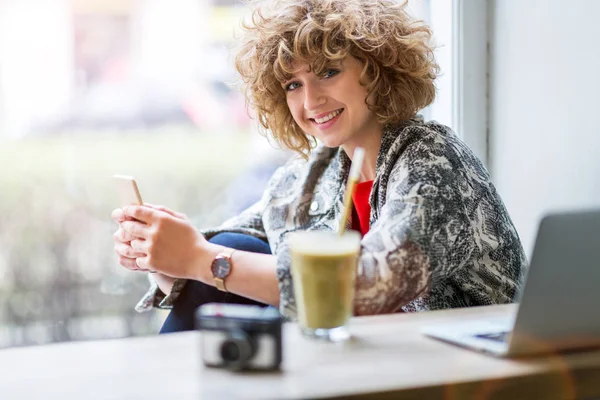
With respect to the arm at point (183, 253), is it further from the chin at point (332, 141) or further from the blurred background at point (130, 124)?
the blurred background at point (130, 124)

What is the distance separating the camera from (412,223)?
4.15ft

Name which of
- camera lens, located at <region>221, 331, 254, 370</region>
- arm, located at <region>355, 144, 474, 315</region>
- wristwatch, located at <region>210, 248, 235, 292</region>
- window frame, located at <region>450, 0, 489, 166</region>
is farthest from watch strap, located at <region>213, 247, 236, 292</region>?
window frame, located at <region>450, 0, 489, 166</region>

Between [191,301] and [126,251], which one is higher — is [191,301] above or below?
below

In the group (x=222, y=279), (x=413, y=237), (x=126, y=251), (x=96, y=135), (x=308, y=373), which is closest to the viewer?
(x=308, y=373)

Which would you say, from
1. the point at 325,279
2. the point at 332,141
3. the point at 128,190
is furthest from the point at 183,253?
the point at 325,279

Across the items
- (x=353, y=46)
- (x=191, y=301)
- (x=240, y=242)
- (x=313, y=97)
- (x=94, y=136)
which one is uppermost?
(x=353, y=46)

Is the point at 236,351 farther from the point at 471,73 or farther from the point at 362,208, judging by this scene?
the point at 471,73

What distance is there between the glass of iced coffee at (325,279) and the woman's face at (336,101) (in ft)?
2.03

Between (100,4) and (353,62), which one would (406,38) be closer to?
(353,62)

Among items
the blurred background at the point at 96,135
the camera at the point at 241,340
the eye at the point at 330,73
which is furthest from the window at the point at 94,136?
the camera at the point at 241,340

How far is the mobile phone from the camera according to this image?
149 cm

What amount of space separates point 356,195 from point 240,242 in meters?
0.28

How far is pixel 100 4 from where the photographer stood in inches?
75.4

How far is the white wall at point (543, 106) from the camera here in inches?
62.9
